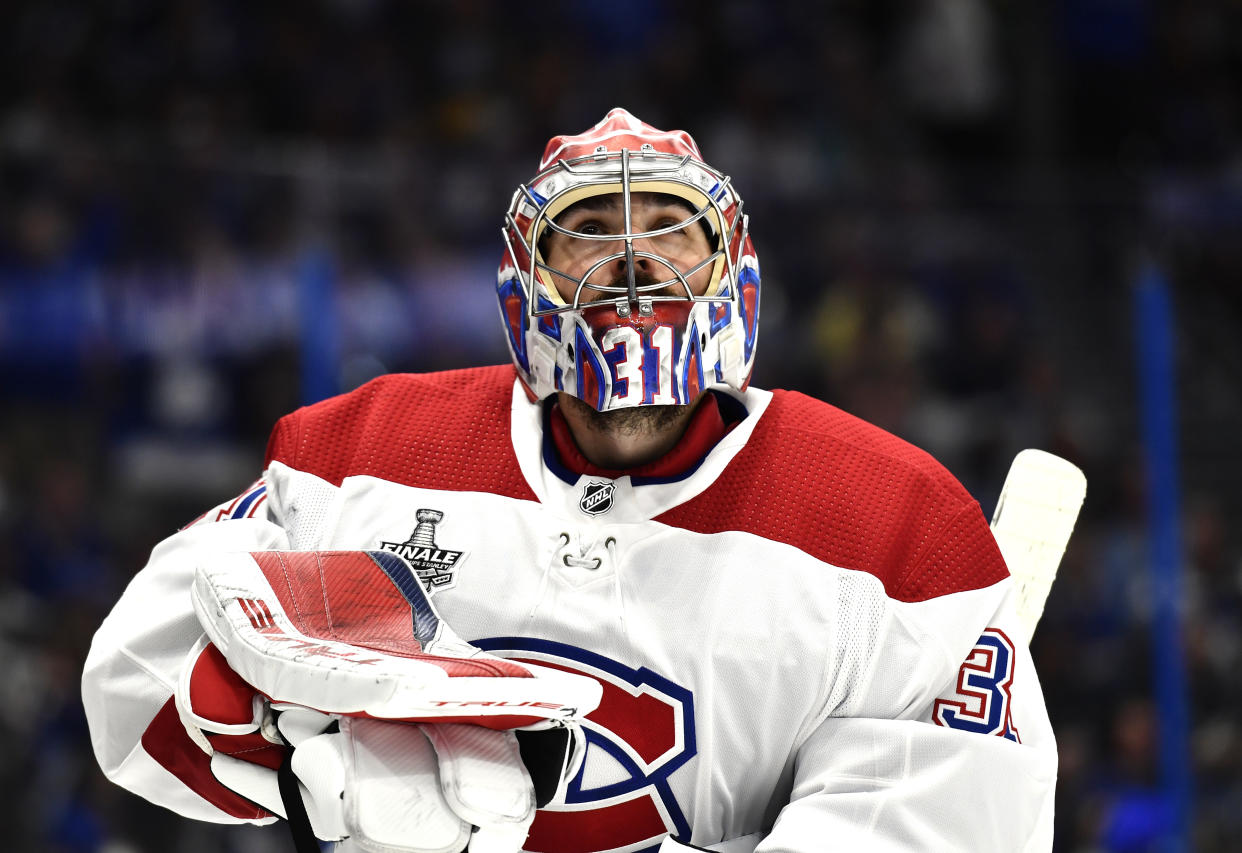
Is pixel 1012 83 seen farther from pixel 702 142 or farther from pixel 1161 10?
pixel 702 142

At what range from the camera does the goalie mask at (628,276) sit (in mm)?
1934

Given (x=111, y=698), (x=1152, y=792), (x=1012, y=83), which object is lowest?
(x=1152, y=792)

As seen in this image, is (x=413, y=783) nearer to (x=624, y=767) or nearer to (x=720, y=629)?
(x=624, y=767)

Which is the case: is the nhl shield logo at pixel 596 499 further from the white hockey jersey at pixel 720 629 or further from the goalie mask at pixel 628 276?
the goalie mask at pixel 628 276

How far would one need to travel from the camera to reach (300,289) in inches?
159

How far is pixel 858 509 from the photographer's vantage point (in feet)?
6.40

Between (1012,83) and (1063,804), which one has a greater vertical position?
(1012,83)

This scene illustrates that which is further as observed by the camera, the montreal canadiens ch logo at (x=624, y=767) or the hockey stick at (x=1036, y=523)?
the hockey stick at (x=1036, y=523)

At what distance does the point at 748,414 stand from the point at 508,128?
4.33m

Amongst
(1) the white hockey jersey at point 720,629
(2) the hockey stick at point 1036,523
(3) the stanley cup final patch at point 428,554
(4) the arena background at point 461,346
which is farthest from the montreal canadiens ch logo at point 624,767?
(4) the arena background at point 461,346

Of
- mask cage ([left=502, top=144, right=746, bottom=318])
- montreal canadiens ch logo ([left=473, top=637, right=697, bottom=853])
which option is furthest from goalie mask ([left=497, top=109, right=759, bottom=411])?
montreal canadiens ch logo ([left=473, top=637, right=697, bottom=853])

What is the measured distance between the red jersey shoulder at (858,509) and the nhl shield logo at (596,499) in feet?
0.27

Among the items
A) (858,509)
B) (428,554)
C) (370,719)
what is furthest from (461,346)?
(370,719)

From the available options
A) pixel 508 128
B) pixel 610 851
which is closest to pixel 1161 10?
pixel 508 128
